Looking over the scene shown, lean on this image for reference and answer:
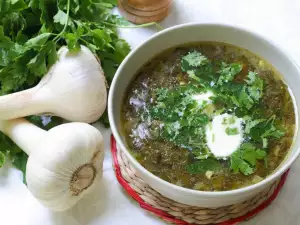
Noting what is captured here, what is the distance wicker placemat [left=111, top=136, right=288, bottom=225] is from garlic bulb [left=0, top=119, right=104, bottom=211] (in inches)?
3.9

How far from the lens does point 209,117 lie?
1148 millimetres

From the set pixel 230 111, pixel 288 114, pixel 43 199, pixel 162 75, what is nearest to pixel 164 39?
pixel 162 75

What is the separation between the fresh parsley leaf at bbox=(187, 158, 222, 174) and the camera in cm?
109

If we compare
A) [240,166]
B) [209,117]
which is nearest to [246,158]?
[240,166]

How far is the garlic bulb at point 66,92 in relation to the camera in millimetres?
1217

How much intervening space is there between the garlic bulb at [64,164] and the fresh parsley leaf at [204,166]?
220mm

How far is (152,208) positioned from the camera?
1168 millimetres

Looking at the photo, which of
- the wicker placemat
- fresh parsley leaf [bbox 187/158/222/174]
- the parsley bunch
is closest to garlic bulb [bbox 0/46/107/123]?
the parsley bunch

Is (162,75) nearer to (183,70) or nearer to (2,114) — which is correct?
(183,70)

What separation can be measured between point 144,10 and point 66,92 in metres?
0.39

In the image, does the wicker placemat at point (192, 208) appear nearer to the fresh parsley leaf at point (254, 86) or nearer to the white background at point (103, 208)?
the white background at point (103, 208)

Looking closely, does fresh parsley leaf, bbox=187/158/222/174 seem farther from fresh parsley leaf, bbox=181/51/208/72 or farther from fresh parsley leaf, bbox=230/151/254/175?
fresh parsley leaf, bbox=181/51/208/72

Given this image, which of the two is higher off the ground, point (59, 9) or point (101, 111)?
point (59, 9)

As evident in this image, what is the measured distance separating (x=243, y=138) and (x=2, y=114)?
1.89 feet
